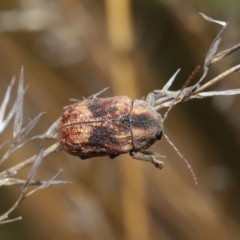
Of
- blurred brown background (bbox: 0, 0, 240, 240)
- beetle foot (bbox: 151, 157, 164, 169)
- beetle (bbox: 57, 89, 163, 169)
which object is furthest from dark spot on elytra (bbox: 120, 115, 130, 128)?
blurred brown background (bbox: 0, 0, 240, 240)

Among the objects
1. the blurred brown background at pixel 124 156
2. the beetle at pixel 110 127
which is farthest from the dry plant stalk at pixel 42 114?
the blurred brown background at pixel 124 156

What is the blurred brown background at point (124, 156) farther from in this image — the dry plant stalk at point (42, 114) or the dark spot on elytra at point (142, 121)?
the dry plant stalk at point (42, 114)

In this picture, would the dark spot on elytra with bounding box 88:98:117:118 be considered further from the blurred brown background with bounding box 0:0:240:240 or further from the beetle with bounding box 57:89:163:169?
the blurred brown background with bounding box 0:0:240:240

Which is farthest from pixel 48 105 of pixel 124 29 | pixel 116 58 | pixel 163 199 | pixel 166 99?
pixel 166 99

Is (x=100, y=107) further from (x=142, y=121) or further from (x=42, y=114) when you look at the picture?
(x=42, y=114)

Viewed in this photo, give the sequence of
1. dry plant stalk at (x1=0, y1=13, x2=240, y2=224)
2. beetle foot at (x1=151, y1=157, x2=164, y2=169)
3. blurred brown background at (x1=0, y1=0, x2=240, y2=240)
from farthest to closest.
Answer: blurred brown background at (x1=0, y1=0, x2=240, y2=240) < beetle foot at (x1=151, y1=157, x2=164, y2=169) < dry plant stalk at (x1=0, y1=13, x2=240, y2=224)

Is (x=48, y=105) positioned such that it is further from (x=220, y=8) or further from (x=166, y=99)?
(x=166, y=99)

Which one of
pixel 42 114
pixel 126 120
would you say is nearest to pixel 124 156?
pixel 126 120

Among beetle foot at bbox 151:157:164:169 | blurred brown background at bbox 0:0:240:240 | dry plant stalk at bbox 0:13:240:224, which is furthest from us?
blurred brown background at bbox 0:0:240:240
